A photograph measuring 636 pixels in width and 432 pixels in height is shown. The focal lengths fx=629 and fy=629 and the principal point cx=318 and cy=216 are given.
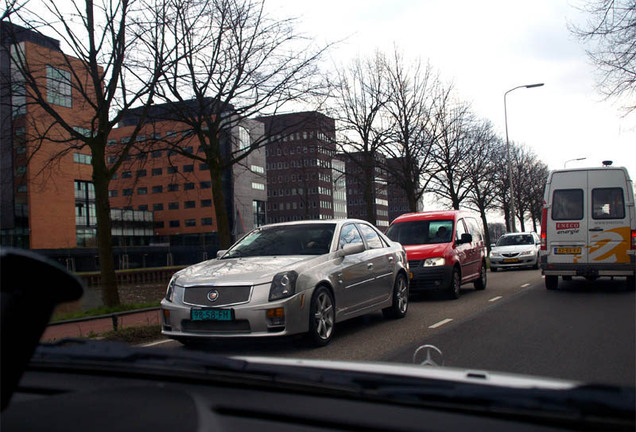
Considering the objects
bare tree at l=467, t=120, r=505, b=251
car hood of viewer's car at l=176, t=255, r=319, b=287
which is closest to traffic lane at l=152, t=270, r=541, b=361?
car hood of viewer's car at l=176, t=255, r=319, b=287

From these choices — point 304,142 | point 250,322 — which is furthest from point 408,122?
point 250,322

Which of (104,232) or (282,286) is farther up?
(104,232)

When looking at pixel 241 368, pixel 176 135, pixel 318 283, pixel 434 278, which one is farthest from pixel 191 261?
pixel 241 368

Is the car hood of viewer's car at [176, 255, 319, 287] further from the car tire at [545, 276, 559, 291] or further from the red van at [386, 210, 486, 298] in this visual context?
the car tire at [545, 276, 559, 291]

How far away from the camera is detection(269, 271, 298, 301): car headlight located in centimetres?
701

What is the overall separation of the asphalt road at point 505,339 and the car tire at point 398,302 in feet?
0.44

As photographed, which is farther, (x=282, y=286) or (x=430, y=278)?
(x=430, y=278)

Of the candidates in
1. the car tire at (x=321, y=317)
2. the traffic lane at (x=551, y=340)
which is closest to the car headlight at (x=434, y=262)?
the traffic lane at (x=551, y=340)

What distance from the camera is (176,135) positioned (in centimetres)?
1712

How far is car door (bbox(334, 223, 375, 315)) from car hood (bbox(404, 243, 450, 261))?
171 inches

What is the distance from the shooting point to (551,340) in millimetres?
7703

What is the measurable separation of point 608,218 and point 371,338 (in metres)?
8.16

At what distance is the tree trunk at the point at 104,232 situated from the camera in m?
13.1

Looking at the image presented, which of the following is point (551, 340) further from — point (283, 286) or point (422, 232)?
point (422, 232)
